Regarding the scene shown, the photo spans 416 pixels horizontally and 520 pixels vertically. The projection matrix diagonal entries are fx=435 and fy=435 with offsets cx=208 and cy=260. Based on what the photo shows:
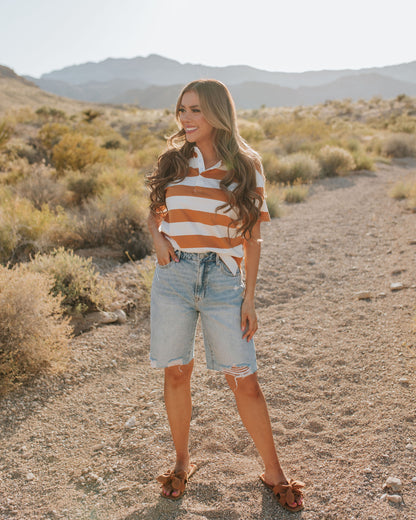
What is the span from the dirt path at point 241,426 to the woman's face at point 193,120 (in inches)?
76.0

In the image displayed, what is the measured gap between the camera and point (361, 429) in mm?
2855

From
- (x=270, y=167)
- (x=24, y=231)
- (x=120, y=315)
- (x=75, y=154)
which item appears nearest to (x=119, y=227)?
(x=24, y=231)

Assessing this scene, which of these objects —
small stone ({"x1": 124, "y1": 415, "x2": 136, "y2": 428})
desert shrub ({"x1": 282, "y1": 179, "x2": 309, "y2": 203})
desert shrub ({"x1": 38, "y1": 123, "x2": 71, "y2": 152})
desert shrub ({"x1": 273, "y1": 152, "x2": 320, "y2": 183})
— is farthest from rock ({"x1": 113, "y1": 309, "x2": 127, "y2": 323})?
desert shrub ({"x1": 38, "y1": 123, "x2": 71, "y2": 152})

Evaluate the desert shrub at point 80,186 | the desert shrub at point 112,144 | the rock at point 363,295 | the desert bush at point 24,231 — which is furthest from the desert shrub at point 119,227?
the desert shrub at point 112,144

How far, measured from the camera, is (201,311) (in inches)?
83.4

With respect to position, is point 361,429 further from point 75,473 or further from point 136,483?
point 75,473

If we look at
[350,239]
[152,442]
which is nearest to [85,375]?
[152,442]

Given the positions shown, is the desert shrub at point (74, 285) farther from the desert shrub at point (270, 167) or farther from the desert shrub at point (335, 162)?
the desert shrub at point (335, 162)

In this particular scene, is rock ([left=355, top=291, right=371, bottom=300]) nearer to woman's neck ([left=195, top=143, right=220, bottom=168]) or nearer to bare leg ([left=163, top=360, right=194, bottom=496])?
bare leg ([left=163, top=360, right=194, bottom=496])

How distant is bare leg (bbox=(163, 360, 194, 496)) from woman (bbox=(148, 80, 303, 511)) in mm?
49

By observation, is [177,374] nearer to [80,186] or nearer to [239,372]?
[239,372]

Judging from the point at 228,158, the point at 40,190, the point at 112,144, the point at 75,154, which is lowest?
the point at 40,190

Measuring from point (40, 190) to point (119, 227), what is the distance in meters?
2.66

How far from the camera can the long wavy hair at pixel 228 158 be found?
2.03 metres
